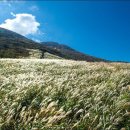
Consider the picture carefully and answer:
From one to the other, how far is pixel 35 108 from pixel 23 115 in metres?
1.02

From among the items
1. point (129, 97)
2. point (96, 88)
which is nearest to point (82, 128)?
point (129, 97)

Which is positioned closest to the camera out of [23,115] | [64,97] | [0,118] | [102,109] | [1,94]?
[0,118]

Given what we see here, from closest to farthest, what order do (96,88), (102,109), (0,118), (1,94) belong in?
(0,118) < (102,109) < (1,94) < (96,88)

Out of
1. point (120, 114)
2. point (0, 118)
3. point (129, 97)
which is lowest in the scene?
point (0, 118)

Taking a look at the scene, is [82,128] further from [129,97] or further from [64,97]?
[129,97]

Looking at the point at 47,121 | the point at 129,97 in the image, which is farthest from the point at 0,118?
the point at 129,97

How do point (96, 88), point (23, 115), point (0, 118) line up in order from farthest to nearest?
1. point (96, 88)
2. point (23, 115)
3. point (0, 118)

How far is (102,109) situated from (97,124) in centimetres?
122

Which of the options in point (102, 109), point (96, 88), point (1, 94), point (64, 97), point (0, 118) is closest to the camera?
point (0, 118)

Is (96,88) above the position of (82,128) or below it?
above

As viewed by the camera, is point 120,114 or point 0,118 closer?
point 0,118

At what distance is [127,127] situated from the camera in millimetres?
8617

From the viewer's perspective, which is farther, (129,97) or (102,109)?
(129,97)

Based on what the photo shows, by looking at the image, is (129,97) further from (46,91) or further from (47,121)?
(47,121)
